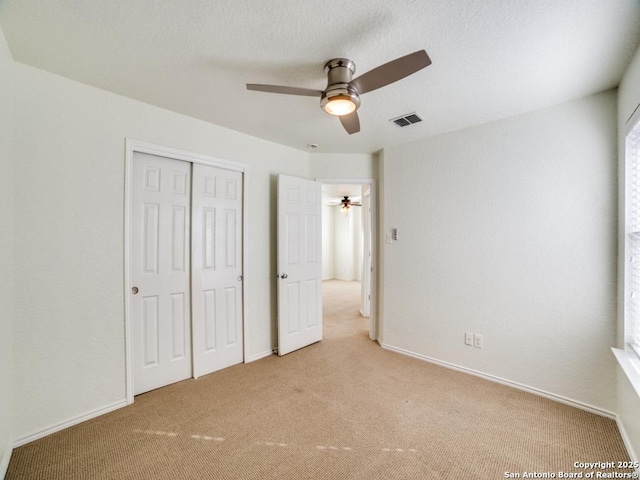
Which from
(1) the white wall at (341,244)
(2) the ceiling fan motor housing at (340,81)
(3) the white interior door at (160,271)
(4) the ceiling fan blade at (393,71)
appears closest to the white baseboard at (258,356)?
(3) the white interior door at (160,271)

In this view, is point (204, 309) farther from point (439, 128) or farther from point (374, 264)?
point (439, 128)

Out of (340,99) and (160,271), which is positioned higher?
(340,99)

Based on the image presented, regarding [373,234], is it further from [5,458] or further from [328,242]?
[328,242]

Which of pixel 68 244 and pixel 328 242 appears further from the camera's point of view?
pixel 328 242

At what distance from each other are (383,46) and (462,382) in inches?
111

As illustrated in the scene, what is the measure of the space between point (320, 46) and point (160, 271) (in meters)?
2.18

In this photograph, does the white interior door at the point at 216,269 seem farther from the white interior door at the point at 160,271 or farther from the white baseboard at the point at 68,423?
the white baseboard at the point at 68,423

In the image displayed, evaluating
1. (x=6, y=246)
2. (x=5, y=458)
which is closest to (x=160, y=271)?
(x=6, y=246)

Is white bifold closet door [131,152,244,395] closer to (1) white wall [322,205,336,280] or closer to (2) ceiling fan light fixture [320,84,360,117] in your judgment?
(2) ceiling fan light fixture [320,84,360,117]

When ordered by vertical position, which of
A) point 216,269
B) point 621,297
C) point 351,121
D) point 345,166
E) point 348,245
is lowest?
point 621,297

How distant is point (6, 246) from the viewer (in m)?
1.66

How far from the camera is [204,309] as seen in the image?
107 inches

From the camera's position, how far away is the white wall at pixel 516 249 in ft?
6.98

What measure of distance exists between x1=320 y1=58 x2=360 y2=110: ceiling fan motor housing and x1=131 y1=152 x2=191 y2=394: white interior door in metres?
1.62
